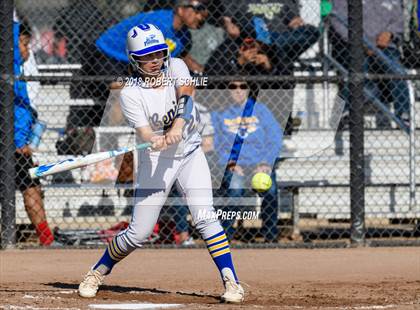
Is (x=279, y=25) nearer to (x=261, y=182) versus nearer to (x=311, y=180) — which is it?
(x=311, y=180)

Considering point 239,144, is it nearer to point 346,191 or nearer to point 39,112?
point 346,191

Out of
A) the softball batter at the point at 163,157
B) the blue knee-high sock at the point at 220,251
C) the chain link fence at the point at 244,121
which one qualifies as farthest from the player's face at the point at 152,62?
the chain link fence at the point at 244,121

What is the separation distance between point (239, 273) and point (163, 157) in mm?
1917

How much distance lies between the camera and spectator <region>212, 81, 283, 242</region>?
30.8 feet

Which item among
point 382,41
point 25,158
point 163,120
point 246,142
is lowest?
point 25,158

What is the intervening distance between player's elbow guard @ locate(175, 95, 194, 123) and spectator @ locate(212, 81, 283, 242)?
3.37m

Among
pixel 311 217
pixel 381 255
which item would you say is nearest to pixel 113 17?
pixel 311 217

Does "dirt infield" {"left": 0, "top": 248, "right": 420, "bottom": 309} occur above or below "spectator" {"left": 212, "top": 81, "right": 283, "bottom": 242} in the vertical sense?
below

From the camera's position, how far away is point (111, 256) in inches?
242

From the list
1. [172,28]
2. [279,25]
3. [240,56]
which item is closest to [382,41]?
[279,25]

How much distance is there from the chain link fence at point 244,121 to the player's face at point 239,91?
0.01m

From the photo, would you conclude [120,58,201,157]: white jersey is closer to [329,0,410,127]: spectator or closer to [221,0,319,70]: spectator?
[221,0,319,70]: spectator

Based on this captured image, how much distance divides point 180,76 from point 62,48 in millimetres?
6587

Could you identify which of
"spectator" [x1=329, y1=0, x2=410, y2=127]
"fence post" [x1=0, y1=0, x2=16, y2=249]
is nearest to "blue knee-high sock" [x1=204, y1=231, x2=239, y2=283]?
"fence post" [x1=0, y1=0, x2=16, y2=249]
